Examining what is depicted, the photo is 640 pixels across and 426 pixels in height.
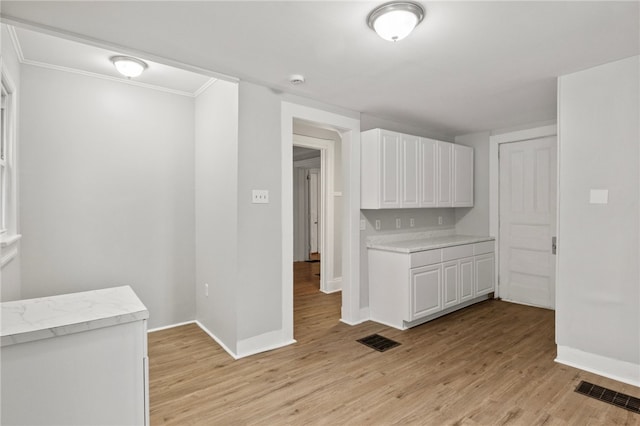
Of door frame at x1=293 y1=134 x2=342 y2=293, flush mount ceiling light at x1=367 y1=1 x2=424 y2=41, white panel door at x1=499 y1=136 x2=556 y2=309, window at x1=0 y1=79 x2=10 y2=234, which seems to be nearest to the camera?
flush mount ceiling light at x1=367 y1=1 x2=424 y2=41

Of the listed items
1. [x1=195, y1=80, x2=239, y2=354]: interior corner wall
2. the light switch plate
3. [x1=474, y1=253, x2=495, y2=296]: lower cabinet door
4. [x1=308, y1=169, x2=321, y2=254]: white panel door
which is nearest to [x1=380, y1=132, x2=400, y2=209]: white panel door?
[x1=474, y1=253, x2=495, y2=296]: lower cabinet door

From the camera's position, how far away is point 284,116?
128 inches

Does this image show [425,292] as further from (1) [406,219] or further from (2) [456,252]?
(1) [406,219]

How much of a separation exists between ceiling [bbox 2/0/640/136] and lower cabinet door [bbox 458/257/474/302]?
6.63ft

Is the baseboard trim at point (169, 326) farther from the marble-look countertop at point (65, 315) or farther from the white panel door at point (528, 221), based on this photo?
the white panel door at point (528, 221)

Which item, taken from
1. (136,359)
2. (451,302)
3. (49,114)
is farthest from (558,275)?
(49,114)

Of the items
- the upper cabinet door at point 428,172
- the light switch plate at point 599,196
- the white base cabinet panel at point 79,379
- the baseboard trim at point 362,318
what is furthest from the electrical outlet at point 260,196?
the light switch plate at point 599,196

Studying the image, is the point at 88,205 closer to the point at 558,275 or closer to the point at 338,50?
the point at 338,50

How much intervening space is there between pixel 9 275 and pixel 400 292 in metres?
3.36

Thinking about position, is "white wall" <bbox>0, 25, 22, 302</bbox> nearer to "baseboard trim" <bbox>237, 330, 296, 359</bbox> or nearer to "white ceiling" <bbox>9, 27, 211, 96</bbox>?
"white ceiling" <bbox>9, 27, 211, 96</bbox>

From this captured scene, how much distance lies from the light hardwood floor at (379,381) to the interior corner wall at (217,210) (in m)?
0.30

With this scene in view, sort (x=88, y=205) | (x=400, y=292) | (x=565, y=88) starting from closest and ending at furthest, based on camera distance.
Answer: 1. (x=565, y=88)
2. (x=88, y=205)
3. (x=400, y=292)

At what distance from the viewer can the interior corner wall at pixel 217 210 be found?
3.02 m

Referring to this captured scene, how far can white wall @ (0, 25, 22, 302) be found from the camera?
231cm
